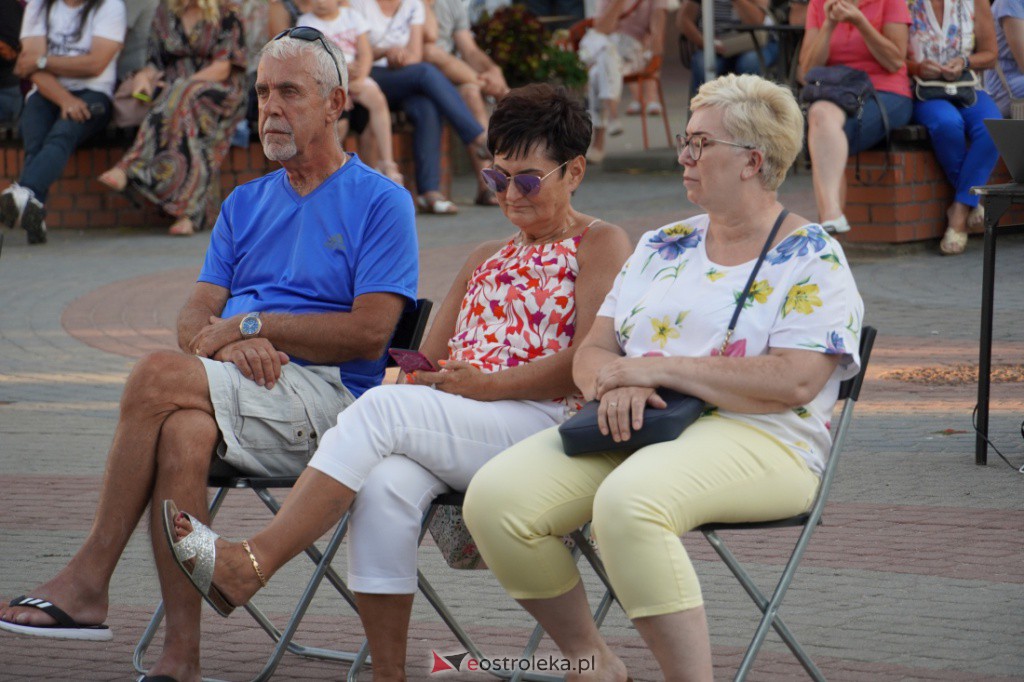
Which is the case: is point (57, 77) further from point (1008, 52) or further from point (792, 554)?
point (792, 554)

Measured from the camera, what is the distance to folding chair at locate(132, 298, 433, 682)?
4004mm

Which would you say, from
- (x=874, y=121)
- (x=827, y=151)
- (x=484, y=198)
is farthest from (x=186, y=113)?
(x=874, y=121)

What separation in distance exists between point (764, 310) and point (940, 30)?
6769mm

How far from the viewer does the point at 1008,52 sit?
1010 centimetres

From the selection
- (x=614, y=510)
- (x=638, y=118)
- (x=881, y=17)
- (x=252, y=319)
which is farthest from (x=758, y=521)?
(x=638, y=118)

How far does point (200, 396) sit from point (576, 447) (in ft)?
3.29

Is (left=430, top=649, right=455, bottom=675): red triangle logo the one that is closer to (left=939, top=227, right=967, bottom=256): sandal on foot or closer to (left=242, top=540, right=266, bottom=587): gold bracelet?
(left=242, top=540, right=266, bottom=587): gold bracelet

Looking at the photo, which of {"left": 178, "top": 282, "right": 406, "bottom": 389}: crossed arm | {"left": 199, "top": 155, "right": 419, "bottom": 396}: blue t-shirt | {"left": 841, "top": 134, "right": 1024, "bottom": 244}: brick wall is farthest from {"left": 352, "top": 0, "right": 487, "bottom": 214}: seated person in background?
{"left": 178, "top": 282, "right": 406, "bottom": 389}: crossed arm

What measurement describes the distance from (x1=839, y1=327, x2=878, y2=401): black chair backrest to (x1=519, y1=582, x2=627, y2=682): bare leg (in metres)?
0.78

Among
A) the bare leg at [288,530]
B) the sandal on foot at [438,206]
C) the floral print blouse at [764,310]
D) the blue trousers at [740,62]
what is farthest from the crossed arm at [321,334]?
the blue trousers at [740,62]

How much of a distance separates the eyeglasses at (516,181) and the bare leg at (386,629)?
112 cm

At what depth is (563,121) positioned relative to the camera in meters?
4.27

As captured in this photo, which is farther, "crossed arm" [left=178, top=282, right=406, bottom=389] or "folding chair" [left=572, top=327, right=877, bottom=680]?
"crossed arm" [left=178, top=282, right=406, bottom=389]

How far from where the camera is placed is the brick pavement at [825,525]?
4.24 meters
